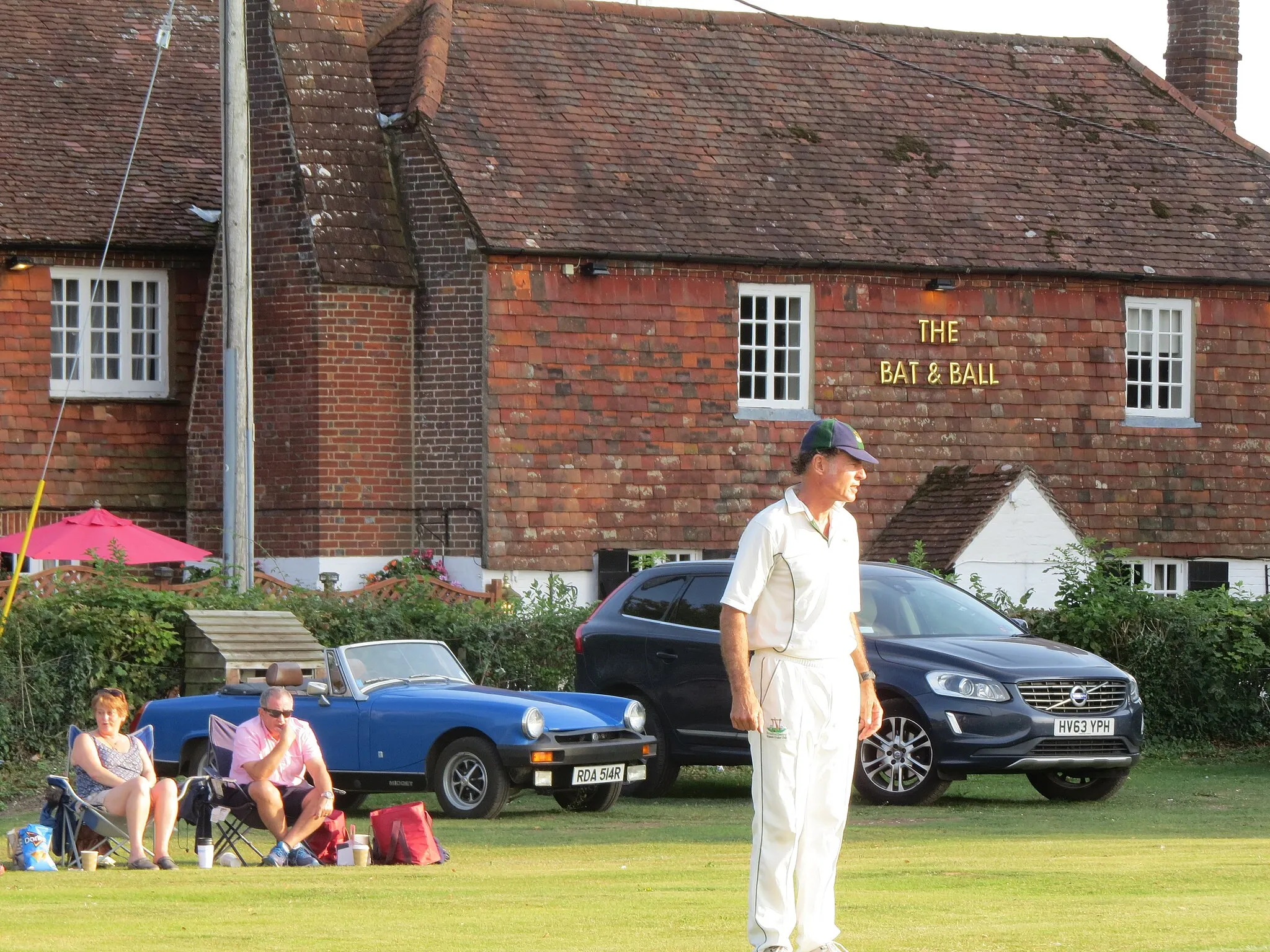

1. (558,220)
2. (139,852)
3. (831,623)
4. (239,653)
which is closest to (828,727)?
(831,623)

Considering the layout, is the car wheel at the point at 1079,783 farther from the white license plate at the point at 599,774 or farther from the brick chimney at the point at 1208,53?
the brick chimney at the point at 1208,53

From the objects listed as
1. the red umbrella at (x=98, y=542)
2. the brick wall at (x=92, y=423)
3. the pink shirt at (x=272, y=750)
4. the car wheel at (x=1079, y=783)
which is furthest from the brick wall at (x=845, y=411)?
the pink shirt at (x=272, y=750)

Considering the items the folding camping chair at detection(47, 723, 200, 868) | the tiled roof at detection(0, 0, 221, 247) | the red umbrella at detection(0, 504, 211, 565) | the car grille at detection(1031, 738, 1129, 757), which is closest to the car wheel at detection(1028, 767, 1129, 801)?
the car grille at detection(1031, 738, 1129, 757)

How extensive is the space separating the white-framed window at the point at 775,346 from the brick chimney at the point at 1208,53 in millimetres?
8929

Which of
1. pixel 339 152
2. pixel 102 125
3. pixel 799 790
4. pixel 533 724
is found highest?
pixel 102 125

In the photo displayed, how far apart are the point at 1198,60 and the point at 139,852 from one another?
24.6 metres

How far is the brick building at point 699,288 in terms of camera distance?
25.3 meters

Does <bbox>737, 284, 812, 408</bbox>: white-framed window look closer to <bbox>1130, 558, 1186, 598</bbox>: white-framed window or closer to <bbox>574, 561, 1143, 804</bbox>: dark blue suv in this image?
<bbox>1130, 558, 1186, 598</bbox>: white-framed window

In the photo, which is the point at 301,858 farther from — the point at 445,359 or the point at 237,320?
the point at 445,359

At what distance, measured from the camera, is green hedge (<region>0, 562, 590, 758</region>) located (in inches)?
737

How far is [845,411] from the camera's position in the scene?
27062 mm

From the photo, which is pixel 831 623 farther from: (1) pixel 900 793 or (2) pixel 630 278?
(2) pixel 630 278

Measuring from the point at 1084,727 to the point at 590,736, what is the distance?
137 inches

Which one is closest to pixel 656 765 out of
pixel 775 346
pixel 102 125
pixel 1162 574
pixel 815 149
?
pixel 775 346
